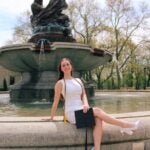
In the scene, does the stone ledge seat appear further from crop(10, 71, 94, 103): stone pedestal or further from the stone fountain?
crop(10, 71, 94, 103): stone pedestal

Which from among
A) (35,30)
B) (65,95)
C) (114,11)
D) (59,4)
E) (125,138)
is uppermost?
(114,11)

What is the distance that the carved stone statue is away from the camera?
45.6 ft

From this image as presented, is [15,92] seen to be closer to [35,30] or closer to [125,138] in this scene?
[35,30]

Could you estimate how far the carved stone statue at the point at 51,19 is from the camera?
13914 mm

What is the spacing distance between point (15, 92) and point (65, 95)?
8009mm

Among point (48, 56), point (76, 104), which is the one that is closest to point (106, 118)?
point (76, 104)

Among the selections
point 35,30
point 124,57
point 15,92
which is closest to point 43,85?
point 15,92

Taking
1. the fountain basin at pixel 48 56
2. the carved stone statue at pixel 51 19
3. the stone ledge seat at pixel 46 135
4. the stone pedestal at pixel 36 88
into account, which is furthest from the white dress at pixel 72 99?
the carved stone statue at pixel 51 19

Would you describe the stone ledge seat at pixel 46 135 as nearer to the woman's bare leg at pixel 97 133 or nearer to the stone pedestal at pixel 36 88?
the woman's bare leg at pixel 97 133

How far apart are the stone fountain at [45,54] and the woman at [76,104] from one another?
21.0 ft

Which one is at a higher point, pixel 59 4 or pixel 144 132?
Answer: pixel 59 4

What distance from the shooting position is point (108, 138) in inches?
225

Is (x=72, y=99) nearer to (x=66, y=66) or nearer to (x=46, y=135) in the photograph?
(x=66, y=66)

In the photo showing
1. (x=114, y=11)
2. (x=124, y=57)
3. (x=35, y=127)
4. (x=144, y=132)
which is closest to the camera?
(x=35, y=127)
